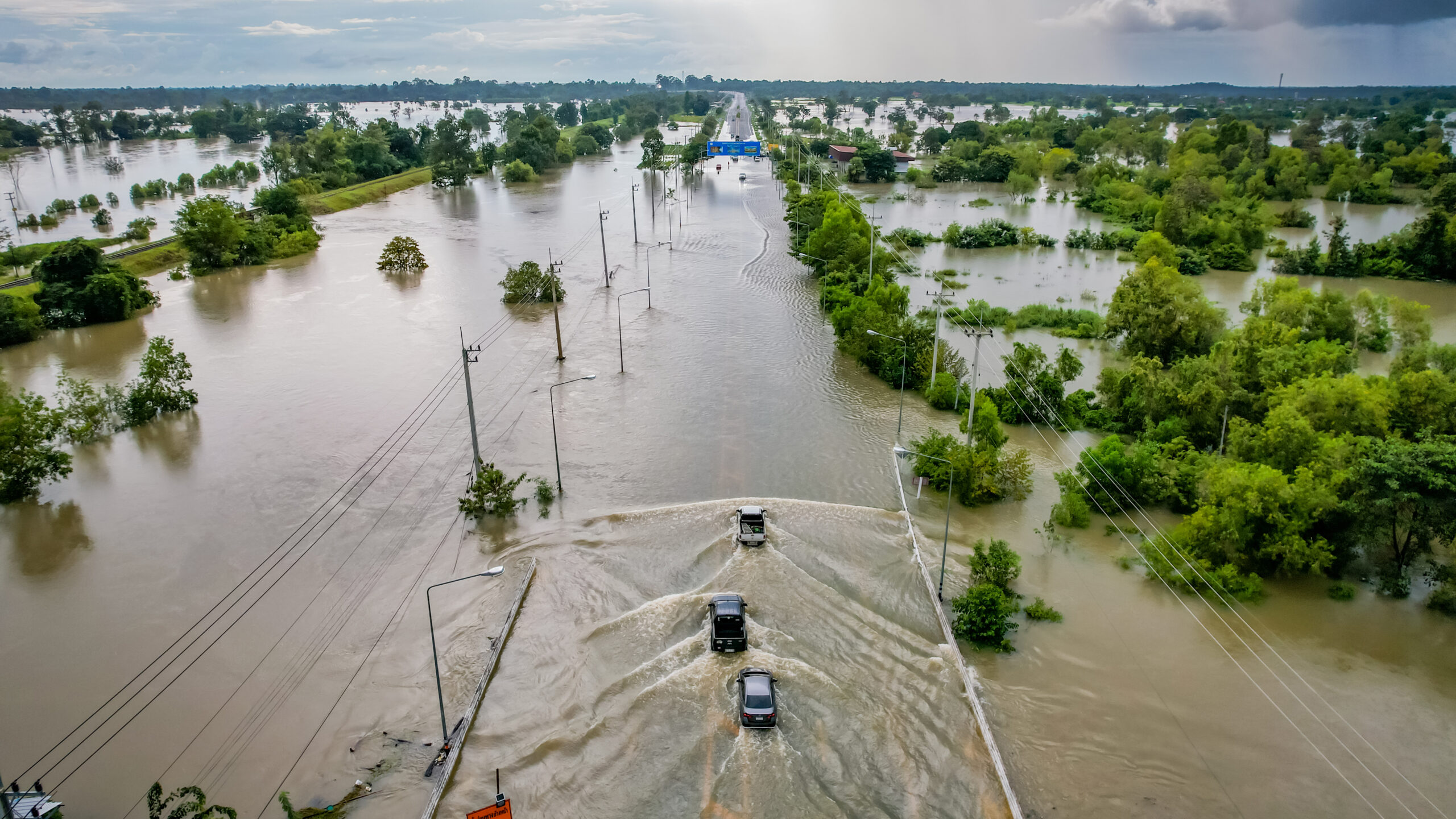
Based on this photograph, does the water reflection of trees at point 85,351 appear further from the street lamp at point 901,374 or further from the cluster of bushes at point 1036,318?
the cluster of bushes at point 1036,318

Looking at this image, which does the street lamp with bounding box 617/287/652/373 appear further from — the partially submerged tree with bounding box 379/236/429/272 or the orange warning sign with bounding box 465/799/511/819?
the orange warning sign with bounding box 465/799/511/819

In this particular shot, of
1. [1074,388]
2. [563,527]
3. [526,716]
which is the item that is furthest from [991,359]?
[526,716]

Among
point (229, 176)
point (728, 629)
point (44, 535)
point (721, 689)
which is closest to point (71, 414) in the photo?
point (44, 535)

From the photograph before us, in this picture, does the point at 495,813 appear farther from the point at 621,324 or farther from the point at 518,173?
the point at 518,173

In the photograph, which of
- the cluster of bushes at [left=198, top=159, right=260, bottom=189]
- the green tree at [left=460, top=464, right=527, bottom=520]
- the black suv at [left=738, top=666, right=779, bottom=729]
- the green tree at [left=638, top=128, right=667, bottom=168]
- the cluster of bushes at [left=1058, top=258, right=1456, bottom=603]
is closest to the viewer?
the black suv at [left=738, top=666, right=779, bottom=729]

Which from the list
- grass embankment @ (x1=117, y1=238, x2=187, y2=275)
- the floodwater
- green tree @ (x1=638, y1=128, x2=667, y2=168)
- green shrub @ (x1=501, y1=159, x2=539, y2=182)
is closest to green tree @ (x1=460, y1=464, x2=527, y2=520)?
the floodwater

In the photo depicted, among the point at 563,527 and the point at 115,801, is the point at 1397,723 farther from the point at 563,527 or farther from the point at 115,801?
the point at 115,801

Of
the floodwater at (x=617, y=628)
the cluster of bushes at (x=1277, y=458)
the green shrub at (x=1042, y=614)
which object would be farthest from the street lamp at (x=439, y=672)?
the cluster of bushes at (x=1277, y=458)
